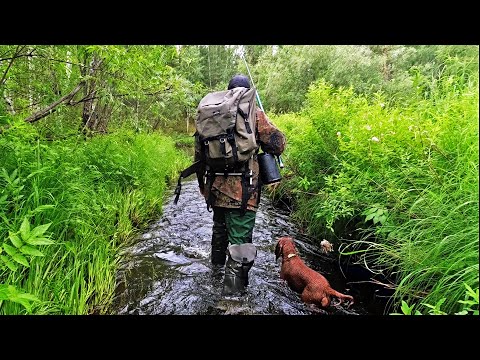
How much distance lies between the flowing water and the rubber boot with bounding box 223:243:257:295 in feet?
0.34

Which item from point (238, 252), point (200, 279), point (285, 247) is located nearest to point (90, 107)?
point (200, 279)

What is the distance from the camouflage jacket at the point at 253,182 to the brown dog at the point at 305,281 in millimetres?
685

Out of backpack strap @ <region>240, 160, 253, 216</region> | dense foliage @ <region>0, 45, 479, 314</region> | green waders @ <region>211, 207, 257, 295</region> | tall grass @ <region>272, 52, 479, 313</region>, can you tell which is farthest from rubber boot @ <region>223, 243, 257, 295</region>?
tall grass @ <region>272, 52, 479, 313</region>

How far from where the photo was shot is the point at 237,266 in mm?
3049

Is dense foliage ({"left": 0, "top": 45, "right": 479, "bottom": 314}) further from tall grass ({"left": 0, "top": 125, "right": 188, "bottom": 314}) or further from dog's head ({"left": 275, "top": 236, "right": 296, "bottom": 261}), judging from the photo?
dog's head ({"left": 275, "top": 236, "right": 296, "bottom": 261})

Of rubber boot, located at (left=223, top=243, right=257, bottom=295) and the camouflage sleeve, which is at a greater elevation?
the camouflage sleeve

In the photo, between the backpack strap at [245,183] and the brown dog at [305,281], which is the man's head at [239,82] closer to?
the backpack strap at [245,183]

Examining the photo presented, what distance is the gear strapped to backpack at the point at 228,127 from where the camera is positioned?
2.76m

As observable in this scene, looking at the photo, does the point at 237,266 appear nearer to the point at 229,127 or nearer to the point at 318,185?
the point at 229,127

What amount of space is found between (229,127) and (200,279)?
1.85 metres

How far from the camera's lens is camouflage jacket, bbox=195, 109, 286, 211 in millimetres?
3035

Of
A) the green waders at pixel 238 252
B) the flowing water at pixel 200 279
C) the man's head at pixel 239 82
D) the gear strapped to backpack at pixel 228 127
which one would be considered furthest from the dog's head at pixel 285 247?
the man's head at pixel 239 82

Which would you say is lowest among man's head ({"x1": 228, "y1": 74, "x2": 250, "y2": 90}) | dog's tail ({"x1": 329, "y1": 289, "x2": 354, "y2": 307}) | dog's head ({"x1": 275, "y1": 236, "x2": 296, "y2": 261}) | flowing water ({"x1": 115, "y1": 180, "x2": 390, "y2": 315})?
flowing water ({"x1": 115, "y1": 180, "x2": 390, "y2": 315})

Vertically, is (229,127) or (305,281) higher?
(229,127)
